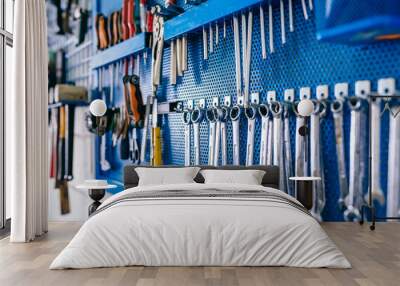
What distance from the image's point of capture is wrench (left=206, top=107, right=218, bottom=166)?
6011 mm

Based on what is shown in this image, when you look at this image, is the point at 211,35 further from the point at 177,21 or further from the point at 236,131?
the point at 236,131

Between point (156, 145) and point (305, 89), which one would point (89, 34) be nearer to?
point (156, 145)

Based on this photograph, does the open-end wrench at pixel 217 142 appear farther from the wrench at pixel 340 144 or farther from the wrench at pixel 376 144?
the wrench at pixel 376 144

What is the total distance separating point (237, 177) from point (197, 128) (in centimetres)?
102

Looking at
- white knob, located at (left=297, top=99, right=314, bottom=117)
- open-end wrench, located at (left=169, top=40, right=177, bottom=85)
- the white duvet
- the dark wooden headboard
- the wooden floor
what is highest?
open-end wrench, located at (left=169, top=40, right=177, bottom=85)

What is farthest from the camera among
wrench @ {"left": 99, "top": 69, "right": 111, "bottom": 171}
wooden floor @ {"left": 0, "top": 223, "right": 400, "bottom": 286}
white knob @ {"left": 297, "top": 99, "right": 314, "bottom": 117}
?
wrench @ {"left": 99, "top": 69, "right": 111, "bottom": 171}

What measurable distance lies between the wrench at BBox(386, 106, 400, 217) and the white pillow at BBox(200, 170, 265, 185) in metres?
1.20

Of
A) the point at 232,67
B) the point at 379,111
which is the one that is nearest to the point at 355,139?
the point at 379,111

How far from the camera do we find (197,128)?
20.2 feet

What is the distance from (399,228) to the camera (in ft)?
17.5

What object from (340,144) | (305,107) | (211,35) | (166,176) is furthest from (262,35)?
(166,176)

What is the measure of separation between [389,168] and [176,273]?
8.55 feet

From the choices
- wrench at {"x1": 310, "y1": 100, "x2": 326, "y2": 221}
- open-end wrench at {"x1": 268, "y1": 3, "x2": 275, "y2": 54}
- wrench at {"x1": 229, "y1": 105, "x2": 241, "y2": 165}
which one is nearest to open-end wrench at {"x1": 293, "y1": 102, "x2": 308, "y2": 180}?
wrench at {"x1": 310, "y1": 100, "x2": 326, "y2": 221}

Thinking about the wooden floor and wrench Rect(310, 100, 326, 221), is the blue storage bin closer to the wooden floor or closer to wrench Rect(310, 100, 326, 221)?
wrench Rect(310, 100, 326, 221)
